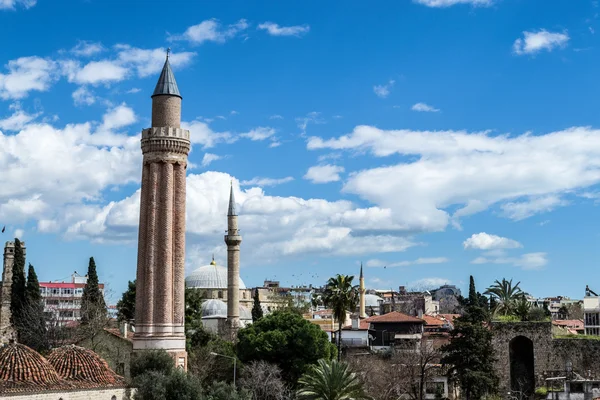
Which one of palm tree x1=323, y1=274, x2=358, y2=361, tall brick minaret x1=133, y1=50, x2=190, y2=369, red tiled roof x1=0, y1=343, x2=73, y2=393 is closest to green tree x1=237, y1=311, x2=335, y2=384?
palm tree x1=323, y1=274, x2=358, y2=361

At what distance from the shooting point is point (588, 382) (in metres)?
43.0

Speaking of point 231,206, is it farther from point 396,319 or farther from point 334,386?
point 334,386

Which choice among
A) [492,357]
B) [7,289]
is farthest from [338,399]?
[7,289]

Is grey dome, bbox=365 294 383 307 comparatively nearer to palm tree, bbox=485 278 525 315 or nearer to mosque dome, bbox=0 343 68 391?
palm tree, bbox=485 278 525 315

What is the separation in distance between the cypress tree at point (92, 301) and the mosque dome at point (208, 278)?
35812 mm

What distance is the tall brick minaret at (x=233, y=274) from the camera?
64562 mm

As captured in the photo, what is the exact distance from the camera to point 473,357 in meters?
45.4

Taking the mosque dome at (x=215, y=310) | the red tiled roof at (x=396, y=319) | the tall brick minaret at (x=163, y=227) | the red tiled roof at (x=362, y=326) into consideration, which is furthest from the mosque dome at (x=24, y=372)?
the mosque dome at (x=215, y=310)

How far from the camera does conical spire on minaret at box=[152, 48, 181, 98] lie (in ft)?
141

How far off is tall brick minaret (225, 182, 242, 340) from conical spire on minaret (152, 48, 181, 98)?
24094 millimetres

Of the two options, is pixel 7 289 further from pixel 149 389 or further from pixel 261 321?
pixel 149 389

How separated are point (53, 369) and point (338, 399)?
10935 mm

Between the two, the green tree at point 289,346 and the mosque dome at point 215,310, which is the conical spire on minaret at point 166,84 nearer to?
the green tree at point 289,346

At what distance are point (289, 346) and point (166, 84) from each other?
1846cm
